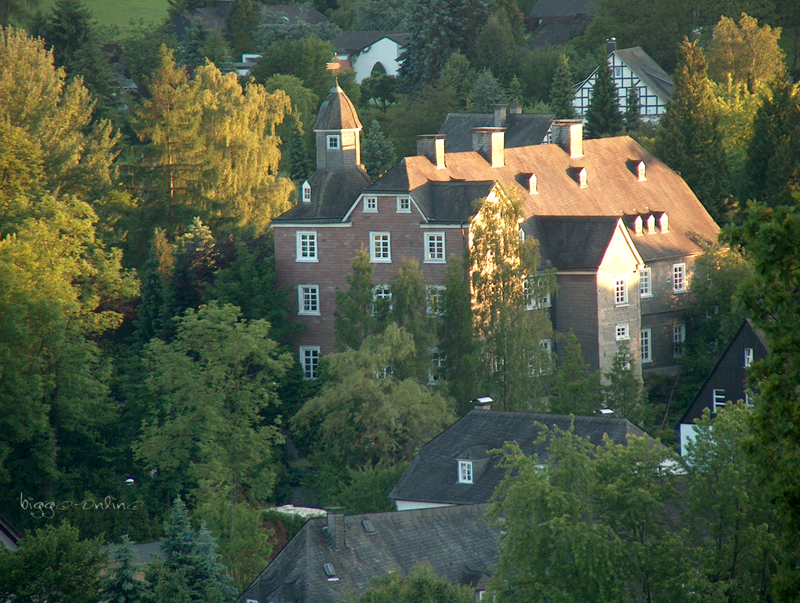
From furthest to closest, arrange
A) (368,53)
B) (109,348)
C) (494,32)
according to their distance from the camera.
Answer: (368,53)
(494,32)
(109,348)

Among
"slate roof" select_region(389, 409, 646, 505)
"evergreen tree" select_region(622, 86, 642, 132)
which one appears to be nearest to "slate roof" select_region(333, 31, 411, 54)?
"evergreen tree" select_region(622, 86, 642, 132)

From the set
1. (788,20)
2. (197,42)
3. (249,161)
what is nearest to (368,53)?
(197,42)

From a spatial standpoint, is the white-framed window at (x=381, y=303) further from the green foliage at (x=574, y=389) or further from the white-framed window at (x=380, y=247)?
the green foliage at (x=574, y=389)

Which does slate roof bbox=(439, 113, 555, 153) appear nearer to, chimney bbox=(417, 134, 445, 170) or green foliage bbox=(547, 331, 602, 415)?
chimney bbox=(417, 134, 445, 170)

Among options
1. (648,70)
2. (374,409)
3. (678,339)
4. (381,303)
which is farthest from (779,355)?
(648,70)

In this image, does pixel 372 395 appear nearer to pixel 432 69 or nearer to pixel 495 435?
pixel 495 435

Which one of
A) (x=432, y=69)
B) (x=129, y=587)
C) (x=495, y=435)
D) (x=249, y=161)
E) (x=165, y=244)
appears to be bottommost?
(x=129, y=587)
